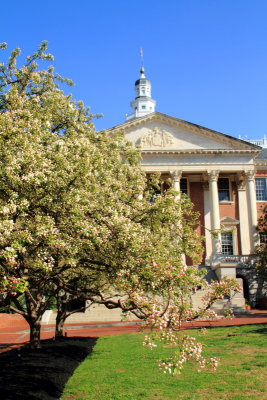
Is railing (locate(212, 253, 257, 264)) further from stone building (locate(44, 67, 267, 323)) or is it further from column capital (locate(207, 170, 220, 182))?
column capital (locate(207, 170, 220, 182))

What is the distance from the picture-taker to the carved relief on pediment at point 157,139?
4619 cm

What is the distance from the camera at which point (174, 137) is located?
46.5 m

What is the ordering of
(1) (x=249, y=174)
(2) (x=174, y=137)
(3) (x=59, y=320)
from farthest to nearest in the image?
1. (2) (x=174, y=137)
2. (1) (x=249, y=174)
3. (3) (x=59, y=320)

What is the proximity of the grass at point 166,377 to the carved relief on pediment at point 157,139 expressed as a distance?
31.0m

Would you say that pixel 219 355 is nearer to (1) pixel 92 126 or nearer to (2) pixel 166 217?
(2) pixel 166 217

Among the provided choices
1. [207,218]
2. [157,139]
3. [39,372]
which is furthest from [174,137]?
[39,372]

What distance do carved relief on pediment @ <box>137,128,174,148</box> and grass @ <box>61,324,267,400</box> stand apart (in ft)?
102

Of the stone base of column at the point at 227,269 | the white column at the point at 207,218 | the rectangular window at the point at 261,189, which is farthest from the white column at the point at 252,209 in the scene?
the white column at the point at 207,218

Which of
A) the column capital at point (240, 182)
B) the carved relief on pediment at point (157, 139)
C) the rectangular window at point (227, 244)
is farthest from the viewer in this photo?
the column capital at point (240, 182)

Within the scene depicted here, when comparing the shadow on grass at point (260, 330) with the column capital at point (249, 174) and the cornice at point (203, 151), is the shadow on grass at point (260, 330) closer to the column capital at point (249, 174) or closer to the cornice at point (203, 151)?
the column capital at point (249, 174)

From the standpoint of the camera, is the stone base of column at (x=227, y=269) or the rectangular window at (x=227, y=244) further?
the rectangular window at (x=227, y=244)

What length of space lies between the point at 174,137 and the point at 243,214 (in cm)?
1147

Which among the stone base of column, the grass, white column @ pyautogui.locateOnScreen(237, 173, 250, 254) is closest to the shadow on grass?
the grass

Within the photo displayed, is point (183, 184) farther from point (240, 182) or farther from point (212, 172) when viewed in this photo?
Result: point (240, 182)
